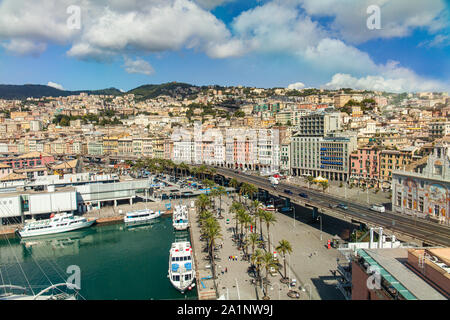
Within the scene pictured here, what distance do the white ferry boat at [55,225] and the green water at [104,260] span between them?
1.68ft

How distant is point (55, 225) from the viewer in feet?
87.5

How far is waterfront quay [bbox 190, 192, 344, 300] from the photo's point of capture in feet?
46.8

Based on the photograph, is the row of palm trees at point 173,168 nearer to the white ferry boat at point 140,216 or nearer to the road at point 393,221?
the white ferry boat at point 140,216

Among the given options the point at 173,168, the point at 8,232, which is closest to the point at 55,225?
the point at 8,232

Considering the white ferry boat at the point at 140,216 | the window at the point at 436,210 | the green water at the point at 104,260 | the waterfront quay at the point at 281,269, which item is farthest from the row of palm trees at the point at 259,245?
the window at the point at 436,210

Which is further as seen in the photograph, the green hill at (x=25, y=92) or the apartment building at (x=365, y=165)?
the green hill at (x=25, y=92)

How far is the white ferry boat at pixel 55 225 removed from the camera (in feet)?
84.7

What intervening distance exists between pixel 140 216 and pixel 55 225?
21.7ft

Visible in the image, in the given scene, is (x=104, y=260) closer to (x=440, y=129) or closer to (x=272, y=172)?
(x=272, y=172)

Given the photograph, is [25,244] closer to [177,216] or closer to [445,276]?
[177,216]

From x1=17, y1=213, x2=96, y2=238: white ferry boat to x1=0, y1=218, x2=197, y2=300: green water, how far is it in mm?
511

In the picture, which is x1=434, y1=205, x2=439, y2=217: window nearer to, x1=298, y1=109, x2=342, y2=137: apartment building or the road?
the road

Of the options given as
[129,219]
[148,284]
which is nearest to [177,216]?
[129,219]

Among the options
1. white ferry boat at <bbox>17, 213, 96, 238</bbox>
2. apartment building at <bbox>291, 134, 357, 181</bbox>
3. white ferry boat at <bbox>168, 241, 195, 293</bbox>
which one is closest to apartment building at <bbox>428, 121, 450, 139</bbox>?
apartment building at <bbox>291, 134, 357, 181</bbox>
